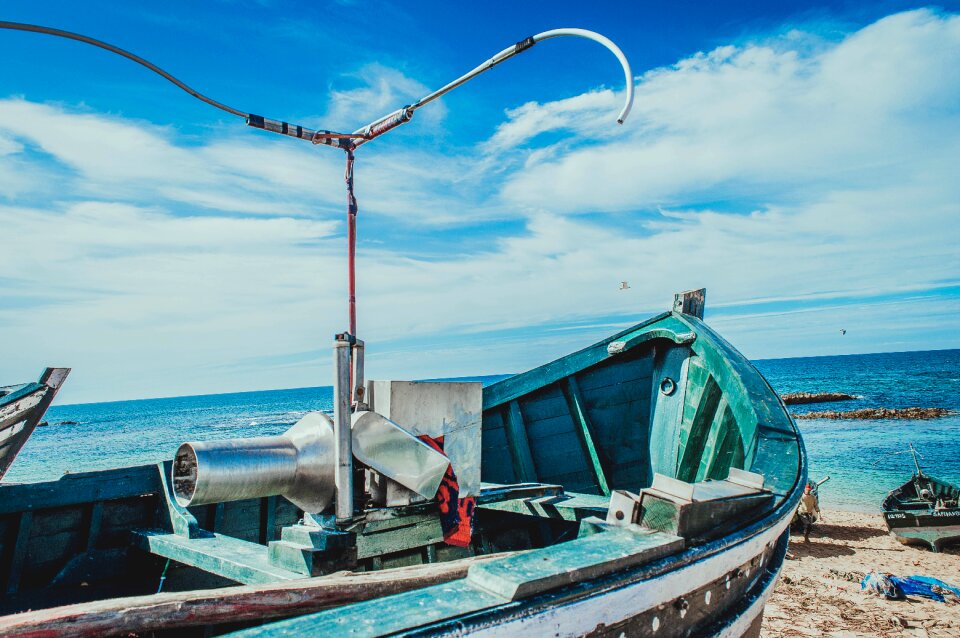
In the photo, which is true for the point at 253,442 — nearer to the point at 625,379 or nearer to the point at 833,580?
the point at 625,379

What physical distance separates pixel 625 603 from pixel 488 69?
3251 millimetres

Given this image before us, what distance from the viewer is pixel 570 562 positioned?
155cm

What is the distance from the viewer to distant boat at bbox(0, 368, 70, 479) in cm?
552

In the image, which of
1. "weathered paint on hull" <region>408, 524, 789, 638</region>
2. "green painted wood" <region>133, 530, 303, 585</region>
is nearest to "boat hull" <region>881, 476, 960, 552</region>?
"weathered paint on hull" <region>408, 524, 789, 638</region>

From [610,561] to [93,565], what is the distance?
416 cm

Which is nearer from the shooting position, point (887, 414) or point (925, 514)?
point (925, 514)

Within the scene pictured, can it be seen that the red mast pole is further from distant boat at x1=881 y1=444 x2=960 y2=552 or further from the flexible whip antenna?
distant boat at x1=881 y1=444 x2=960 y2=552

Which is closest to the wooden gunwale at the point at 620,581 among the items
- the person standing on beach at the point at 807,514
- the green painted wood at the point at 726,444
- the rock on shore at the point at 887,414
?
the green painted wood at the point at 726,444

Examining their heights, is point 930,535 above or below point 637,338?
below

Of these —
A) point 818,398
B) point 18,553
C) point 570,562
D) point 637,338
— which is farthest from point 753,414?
point 818,398

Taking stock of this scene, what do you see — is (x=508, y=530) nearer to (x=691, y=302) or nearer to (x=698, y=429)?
(x=698, y=429)

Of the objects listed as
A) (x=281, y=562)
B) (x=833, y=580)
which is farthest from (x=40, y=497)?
(x=833, y=580)

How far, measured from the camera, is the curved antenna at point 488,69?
9.91ft

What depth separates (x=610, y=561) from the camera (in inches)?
62.0
